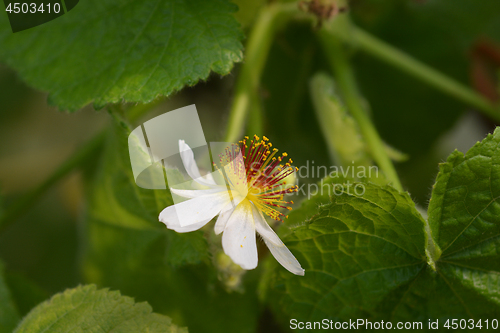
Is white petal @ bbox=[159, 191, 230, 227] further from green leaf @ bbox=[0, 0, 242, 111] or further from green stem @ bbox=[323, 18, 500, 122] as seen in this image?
green stem @ bbox=[323, 18, 500, 122]

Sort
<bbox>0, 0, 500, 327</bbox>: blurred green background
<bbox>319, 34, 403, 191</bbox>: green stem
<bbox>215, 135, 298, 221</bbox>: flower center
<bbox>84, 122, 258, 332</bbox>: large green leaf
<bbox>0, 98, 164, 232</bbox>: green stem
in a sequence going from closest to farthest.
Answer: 1. <bbox>215, 135, 298, 221</bbox>: flower center
2. <bbox>84, 122, 258, 332</bbox>: large green leaf
3. <bbox>319, 34, 403, 191</bbox>: green stem
4. <bbox>0, 98, 164, 232</bbox>: green stem
5. <bbox>0, 0, 500, 327</bbox>: blurred green background

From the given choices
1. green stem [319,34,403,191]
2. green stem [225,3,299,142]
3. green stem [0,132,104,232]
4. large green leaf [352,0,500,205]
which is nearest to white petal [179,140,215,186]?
green stem [225,3,299,142]

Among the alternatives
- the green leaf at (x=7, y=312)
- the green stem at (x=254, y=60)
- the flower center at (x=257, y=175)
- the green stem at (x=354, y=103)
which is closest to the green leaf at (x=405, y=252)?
the flower center at (x=257, y=175)

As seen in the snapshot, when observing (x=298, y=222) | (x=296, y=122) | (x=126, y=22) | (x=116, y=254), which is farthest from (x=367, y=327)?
(x=296, y=122)

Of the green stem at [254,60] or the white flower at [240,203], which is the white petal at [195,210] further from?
the green stem at [254,60]

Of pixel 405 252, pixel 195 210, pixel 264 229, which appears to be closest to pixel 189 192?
pixel 195 210

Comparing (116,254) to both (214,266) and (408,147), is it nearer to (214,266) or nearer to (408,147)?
(214,266)
